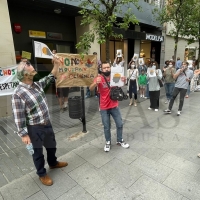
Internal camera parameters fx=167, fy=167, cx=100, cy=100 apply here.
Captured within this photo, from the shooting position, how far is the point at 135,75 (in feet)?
21.4

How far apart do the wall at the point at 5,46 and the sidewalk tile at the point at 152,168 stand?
4754 millimetres

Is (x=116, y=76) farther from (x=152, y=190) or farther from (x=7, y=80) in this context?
(x=7, y=80)

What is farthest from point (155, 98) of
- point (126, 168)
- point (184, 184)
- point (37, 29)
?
point (37, 29)

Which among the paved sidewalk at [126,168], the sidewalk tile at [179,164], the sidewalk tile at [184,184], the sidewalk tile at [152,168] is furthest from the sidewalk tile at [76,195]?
the sidewalk tile at [179,164]

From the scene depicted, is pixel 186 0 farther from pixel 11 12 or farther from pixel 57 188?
pixel 57 188

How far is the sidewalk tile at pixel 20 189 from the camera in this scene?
2.45 meters

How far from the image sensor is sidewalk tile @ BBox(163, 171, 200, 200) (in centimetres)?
241

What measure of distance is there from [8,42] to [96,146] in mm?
4456

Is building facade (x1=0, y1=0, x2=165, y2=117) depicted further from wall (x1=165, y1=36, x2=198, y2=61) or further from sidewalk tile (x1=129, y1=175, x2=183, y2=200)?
sidewalk tile (x1=129, y1=175, x2=183, y2=200)

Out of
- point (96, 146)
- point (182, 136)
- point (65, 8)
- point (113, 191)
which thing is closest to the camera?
point (113, 191)

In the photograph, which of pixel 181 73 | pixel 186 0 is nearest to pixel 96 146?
pixel 181 73

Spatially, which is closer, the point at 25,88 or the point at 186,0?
the point at 25,88

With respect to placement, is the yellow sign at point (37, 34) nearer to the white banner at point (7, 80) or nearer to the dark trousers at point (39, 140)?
the white banner at point (7, 80)

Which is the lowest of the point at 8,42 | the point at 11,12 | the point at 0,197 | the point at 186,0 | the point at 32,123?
the point at 0,197
